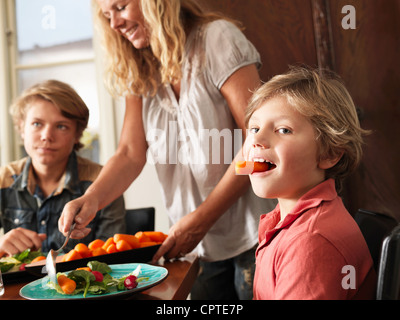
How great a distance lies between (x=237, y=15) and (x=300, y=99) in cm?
25

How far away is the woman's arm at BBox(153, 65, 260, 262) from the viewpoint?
26.4 inches

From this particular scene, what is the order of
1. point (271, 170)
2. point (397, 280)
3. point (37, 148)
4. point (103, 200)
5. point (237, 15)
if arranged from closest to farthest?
point (397, 280) < point (271, 170) < point (237, 15) < point (103, 200) < point (37, 148)

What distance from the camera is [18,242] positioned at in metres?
0.81

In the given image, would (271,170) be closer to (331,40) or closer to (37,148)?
(331,40)

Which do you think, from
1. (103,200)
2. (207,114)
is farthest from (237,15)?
(103,200)

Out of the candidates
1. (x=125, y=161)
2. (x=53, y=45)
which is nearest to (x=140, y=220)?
(x=125, y=161)

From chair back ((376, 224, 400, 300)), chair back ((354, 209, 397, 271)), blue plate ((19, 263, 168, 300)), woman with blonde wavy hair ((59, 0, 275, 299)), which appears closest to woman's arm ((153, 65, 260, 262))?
woman with blonde wavy hair ((59, 0, 275, 299))

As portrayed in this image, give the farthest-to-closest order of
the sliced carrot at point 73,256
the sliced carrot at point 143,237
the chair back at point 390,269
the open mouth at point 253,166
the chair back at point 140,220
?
the chair back at point 140,220 < the sliced carrot at point 143,237 < the sliced carrot at point 73,256 < the open mouth at point 253,166 < the chair back at point 390,269

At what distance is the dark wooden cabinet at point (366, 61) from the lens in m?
0.50

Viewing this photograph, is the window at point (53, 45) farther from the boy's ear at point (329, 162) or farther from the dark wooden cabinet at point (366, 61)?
the boy's ear at point (329, 162)

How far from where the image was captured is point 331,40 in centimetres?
54

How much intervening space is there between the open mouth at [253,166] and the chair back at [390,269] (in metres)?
0.15

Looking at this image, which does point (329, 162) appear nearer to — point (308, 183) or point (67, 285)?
point (308, 183)

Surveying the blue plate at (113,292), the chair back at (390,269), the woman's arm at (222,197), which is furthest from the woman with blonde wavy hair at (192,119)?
the chair back at (390,269)
